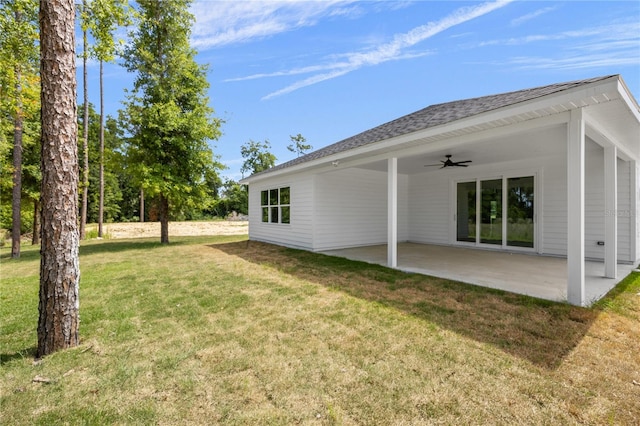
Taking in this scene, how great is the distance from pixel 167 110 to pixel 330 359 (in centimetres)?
1137

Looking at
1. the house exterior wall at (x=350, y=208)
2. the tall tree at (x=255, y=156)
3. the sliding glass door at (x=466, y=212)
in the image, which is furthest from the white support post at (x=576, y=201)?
the tall tree at (x=255, y=156)

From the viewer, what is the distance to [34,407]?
197cm

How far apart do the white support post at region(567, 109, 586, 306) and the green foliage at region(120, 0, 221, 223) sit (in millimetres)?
11374

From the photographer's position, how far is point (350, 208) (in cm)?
952

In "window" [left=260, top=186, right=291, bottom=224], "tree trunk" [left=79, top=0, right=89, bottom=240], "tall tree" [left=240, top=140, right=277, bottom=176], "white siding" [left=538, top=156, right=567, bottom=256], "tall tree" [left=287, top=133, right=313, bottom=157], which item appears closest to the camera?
"white siding" [left=538, top=156, right=567, bottom=256]

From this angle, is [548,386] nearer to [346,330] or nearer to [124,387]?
[346,330]

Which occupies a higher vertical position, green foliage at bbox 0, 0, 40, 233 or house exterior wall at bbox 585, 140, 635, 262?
green foliage at bbox 0, 0, 40, 233

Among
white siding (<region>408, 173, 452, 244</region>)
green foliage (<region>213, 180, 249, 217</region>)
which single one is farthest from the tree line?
green foliage (<region>213, 180, 249, 217</region>)

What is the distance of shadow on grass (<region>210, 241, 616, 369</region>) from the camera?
2775 millimetres

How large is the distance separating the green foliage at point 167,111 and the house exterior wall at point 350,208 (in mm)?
5900

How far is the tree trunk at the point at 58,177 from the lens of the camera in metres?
2.63

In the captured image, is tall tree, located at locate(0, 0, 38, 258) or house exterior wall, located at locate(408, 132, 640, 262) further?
tall tree, located at locate(0, 0, 38, 258)

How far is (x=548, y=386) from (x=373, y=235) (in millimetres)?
8082

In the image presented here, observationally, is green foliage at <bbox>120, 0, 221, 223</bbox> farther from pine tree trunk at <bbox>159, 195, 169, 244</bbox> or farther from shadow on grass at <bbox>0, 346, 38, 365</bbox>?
shadow on grass at <bbox>0, 346, 38, 365</bbox>
